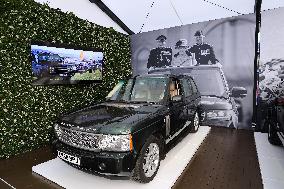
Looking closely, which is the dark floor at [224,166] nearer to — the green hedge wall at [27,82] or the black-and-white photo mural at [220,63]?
the black-and-white photo mural at [220,63]

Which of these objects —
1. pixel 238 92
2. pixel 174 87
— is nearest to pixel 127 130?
pixel 174 87

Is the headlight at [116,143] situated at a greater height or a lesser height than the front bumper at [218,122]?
greater

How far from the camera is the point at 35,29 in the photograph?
5367 millimetres

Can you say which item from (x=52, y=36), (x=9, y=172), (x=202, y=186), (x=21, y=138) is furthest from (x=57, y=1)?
(x=202, y=186)

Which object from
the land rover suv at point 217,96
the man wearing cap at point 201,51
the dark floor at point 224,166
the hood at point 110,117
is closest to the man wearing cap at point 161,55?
the man wearing cap at point 201,51

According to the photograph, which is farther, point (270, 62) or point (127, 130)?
point (270, 62)

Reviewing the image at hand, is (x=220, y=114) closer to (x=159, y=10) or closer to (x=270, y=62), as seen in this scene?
(x=270, y=62)

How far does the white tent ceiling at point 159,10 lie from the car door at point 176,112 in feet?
15.1

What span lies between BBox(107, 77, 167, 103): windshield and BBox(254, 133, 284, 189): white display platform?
2.44 m

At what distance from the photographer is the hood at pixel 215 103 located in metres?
7.19

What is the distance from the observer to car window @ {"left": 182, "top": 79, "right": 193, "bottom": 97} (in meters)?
5.69

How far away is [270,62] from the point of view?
Result: 23.4 feet

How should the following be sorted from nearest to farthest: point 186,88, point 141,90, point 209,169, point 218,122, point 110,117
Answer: point 110,117, point 209,169, point 141,90, point 186,88, point 218,122

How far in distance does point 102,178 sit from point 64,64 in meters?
3.56
